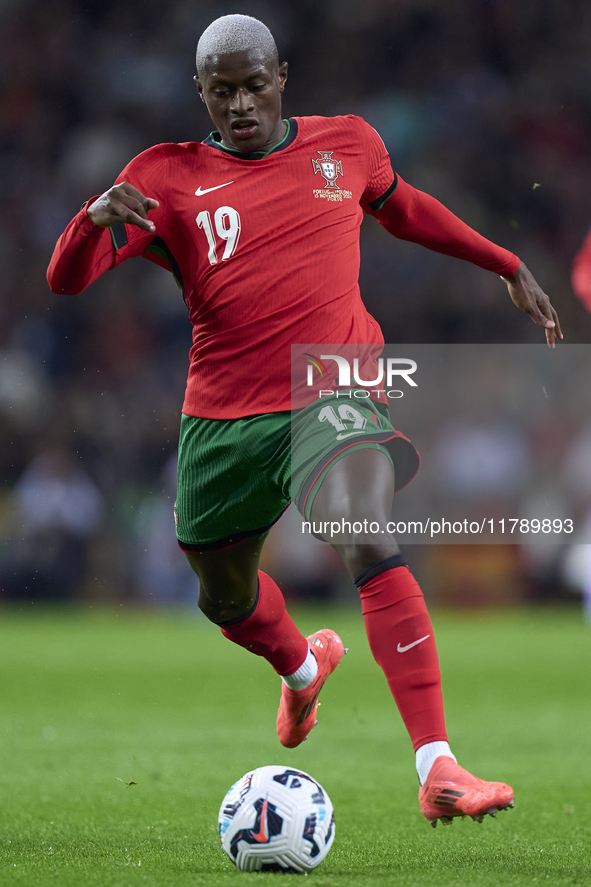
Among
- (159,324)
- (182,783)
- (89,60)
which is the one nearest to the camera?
(182,783)

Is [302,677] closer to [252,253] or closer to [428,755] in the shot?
[428,755]

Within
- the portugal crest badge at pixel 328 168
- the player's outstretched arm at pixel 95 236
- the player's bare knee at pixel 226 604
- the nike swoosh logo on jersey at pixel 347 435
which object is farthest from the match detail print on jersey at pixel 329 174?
the player's bare knee at pixel 226 604

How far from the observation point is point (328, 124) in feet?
13.2

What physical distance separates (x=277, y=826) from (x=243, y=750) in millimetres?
2610

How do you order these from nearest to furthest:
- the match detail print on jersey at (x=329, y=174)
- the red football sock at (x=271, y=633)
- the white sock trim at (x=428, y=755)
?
1. the white sock trim at (x=428, y=755)
2. the match detail print on jersey at (x=329, y=174)
3. the red football sock at (x=271, y=633)

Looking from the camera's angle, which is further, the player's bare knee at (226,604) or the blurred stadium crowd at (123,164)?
the blurred stadium crowd at (123,164)

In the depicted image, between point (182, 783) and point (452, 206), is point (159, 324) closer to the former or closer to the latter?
point (452, 206)

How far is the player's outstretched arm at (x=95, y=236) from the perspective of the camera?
329 centimetres

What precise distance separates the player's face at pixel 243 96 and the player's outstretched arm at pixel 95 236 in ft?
1.57

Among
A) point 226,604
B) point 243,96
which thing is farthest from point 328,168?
point 226,604

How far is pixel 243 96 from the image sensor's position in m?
3.73

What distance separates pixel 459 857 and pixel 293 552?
26.3ft

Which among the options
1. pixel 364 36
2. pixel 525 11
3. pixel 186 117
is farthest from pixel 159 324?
pixel 525 11

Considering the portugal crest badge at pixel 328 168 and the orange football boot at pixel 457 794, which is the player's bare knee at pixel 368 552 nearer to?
the orange football boot at pixel 457 794
